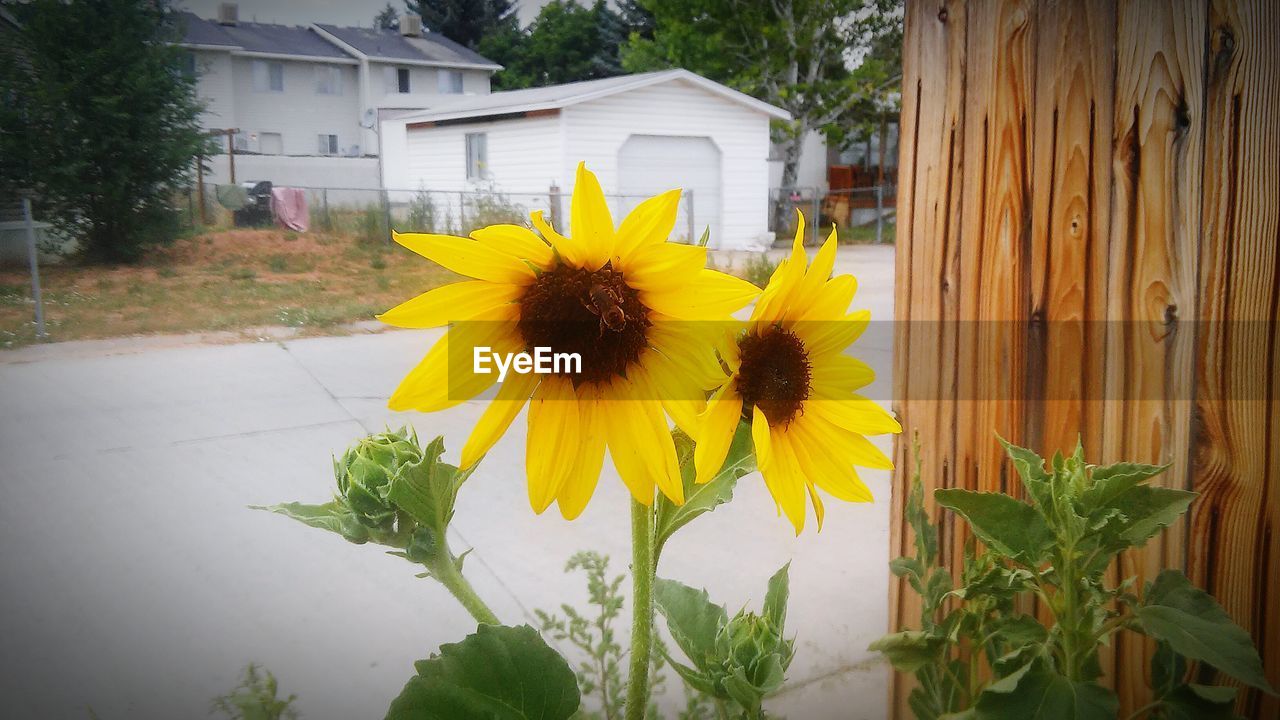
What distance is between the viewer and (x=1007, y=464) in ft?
1.99

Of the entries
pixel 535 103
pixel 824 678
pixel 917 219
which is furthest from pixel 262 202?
pixel 917 219

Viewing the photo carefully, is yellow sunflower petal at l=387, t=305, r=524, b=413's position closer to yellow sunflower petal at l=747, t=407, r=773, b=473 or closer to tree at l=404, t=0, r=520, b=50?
yellow sunflower petal at l=747, t=407, r=773, b=473

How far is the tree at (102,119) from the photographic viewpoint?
1.66 m

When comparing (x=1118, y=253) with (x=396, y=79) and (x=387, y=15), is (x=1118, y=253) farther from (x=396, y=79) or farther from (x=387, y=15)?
(x=396, y=79)

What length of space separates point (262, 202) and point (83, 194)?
34.9 inches

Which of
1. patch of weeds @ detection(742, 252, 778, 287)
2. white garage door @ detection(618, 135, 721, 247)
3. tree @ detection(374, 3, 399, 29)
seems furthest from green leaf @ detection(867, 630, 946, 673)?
white garage door @ detection(618, 135, 721, 247)

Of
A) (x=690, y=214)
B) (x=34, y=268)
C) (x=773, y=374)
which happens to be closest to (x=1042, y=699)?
(x=773, y=374)

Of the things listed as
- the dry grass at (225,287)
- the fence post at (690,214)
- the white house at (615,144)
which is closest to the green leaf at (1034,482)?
the dry grass at (225,287)

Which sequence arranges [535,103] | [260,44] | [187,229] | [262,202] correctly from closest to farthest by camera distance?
[187,229] → [260,44] → [262,202] → [535,103]

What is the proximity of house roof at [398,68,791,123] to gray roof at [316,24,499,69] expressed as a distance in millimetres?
270

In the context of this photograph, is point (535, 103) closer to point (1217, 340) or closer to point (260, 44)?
point (260, 44)

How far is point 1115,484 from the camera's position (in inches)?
11.1

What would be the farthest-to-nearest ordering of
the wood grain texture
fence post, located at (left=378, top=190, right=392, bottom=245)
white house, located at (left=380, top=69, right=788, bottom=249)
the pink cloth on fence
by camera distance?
white house, located at (left=380, top=69, right=788, bottom=249) → fence post, located at (left=378, top=190, right=392, bottom=245) → the pink cloth on fence → the wood grain texture

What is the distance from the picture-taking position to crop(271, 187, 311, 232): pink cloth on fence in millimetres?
2727
